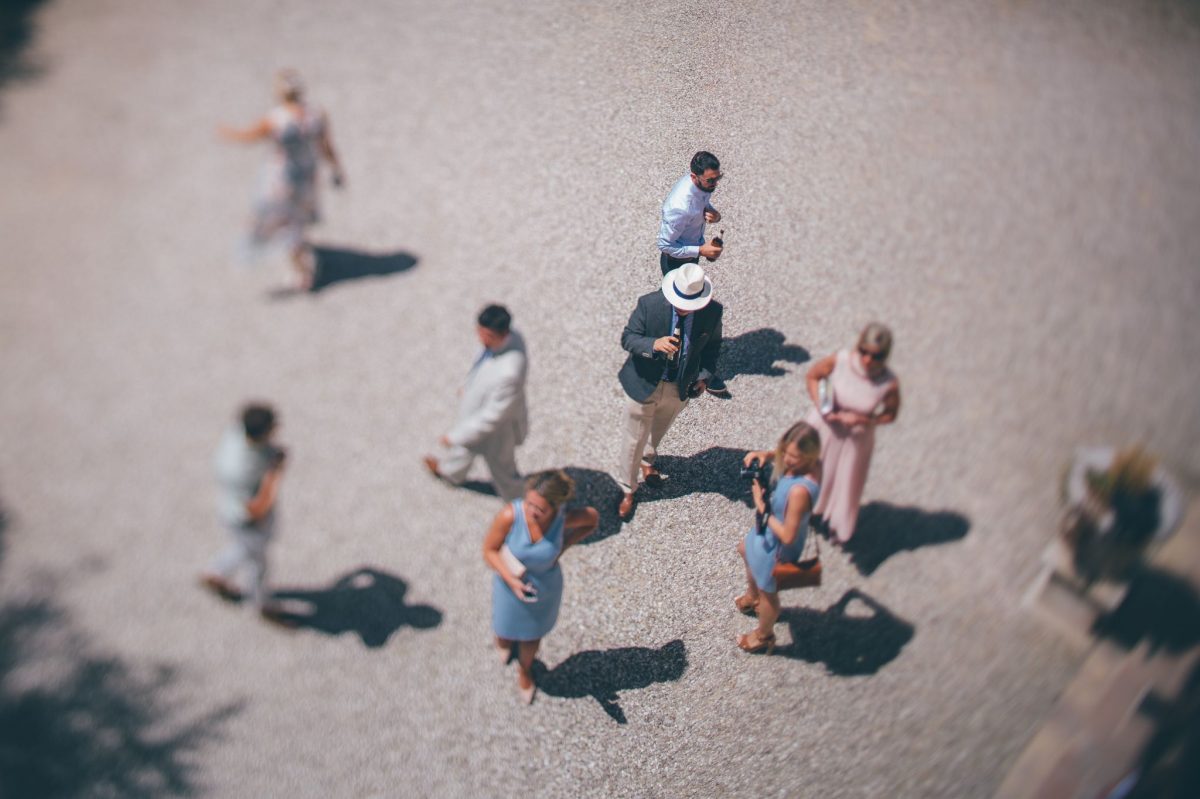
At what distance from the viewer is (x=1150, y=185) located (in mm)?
7453

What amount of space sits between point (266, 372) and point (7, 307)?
1167 millimetres

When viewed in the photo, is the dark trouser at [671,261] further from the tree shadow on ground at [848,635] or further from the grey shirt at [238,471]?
the grey shirt at [238,471]

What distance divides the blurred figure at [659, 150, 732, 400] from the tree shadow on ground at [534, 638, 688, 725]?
1.87 meters

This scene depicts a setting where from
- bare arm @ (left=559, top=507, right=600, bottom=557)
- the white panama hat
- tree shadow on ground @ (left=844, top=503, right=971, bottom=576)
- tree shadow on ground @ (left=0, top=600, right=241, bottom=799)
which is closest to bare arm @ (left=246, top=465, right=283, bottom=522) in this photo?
tree shadow on ground @ (left=0, top=600, right=241, bottom=799)

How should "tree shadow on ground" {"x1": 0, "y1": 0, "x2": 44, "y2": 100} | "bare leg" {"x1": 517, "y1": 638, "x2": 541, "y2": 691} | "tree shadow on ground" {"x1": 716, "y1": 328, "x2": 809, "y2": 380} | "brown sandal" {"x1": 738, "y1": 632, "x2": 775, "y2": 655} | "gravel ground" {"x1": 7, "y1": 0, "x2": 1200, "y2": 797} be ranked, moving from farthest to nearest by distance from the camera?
1. "tree shadow on ground" {"x1": 716, "y1": 328, "x2": 809, "y2": 380}
2. "brown sandal" {"x1": 738, "y1": 632, "x2": 775, "y2": 655}
3. "bare leg" {"x1": 517, "y1": 638, "x2": 541, "y2": 691}
4. "gravel ground" {"x1": 7, "y1": 0, "x2": 1200, "y2": 797}
5. "tree shadow on ground" {"x1": 0, "y1": 0, "x2": 44, "y2": 100}

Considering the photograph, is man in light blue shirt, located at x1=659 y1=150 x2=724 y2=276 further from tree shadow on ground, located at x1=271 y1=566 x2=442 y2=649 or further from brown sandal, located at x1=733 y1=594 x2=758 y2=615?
tree shadow on ground, located at x1=271 y1=566 x2=442 y2=649

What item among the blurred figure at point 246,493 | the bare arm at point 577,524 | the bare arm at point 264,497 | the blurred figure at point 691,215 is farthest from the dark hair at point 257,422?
the blurred figure at point 691,215

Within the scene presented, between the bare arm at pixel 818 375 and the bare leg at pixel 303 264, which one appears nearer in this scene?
the bare leg at pixel 303 264

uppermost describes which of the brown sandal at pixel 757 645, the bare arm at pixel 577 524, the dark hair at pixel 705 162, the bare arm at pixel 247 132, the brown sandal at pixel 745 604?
the dark hair at pixel 705 162

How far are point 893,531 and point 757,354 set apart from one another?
5.72 feet

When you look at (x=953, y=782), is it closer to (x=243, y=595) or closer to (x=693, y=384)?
(x=693, y=384)

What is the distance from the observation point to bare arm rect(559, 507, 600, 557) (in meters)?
3.97

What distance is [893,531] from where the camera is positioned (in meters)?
5.58

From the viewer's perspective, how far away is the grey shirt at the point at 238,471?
147 inches
